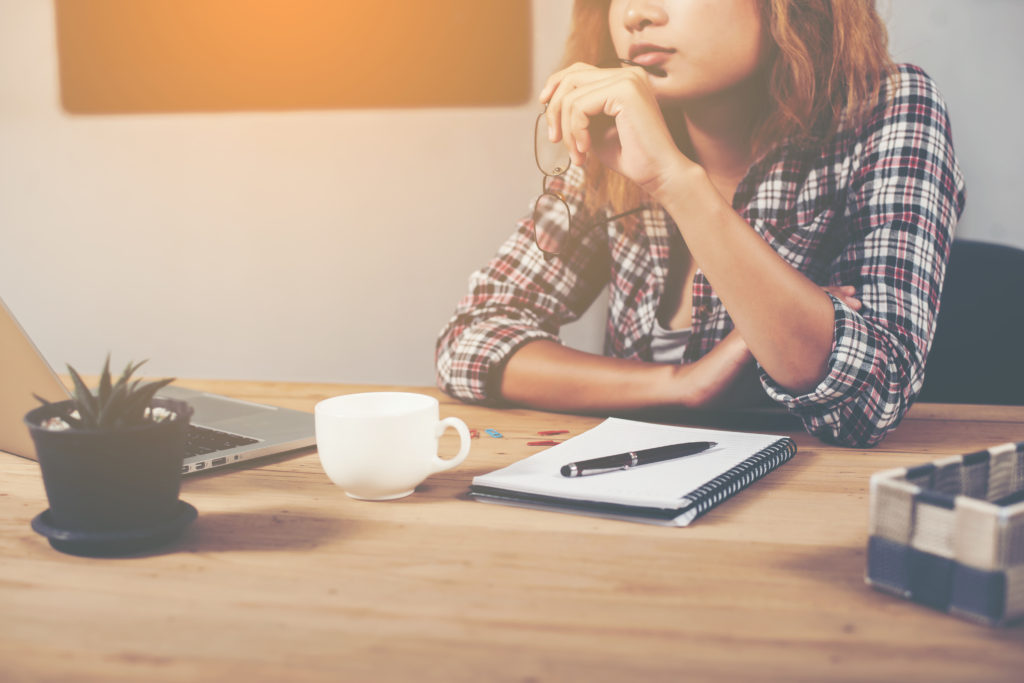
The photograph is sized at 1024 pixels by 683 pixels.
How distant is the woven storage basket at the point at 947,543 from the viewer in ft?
1.50

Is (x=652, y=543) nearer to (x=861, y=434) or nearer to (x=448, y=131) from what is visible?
(x=861, y=434)

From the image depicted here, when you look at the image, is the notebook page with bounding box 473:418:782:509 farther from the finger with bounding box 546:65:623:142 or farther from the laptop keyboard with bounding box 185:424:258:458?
the finger with bounding box 546:65:623:142

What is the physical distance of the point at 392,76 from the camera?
6.29ft

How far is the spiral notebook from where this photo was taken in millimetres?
652

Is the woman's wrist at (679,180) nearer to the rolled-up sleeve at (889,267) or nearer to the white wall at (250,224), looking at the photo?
the rolled-up sleeve at (889,267)

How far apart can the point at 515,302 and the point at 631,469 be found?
66 centimetres

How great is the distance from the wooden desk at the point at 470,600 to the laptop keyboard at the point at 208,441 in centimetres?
12

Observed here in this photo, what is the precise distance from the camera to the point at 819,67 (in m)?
1.31

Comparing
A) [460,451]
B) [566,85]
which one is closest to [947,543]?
[460,451]

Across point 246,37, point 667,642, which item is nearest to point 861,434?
point 667,642

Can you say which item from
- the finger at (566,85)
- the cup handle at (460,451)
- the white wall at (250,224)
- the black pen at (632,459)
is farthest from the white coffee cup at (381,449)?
the white wall at (250,224)

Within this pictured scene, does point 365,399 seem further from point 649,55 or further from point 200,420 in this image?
point 649,55

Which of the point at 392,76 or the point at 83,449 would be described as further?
the point at 392,76

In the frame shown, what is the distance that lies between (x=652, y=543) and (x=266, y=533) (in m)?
0.30
